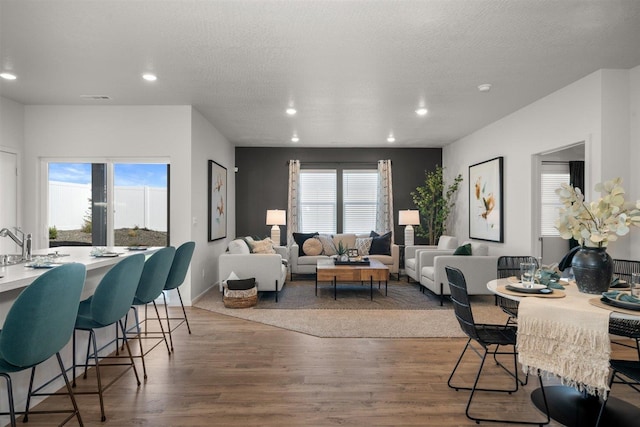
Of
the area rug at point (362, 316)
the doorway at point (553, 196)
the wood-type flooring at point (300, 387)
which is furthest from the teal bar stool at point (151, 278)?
the doorway at point (553, 196)

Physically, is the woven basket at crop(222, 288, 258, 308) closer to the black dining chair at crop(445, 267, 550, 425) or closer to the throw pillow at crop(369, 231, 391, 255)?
the black dining chair at crop(445, 267, 550, 425)

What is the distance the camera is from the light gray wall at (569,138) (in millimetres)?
3668

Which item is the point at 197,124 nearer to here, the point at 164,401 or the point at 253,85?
the point at 253,85

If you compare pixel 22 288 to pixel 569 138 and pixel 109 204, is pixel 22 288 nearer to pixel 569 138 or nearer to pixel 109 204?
pixel 109 204

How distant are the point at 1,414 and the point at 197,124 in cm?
400

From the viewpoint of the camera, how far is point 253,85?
4109mm

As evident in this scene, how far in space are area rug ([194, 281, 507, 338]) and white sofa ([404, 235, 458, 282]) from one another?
606mm

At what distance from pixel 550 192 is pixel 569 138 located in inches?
101

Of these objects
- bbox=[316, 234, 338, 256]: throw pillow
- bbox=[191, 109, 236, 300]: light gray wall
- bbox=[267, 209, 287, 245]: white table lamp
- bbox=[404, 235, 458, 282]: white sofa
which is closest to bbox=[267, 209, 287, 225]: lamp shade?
bbox=[267, 209, 287, 245]: white table lamp

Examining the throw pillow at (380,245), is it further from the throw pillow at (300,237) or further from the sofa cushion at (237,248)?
the sofa cushion at (237,248)

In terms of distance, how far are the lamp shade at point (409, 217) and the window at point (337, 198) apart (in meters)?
0.76

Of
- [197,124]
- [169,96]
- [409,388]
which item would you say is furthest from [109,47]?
[409,388]

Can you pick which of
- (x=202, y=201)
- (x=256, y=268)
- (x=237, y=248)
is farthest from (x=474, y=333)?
(x=202, y=201)

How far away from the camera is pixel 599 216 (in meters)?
2.12
